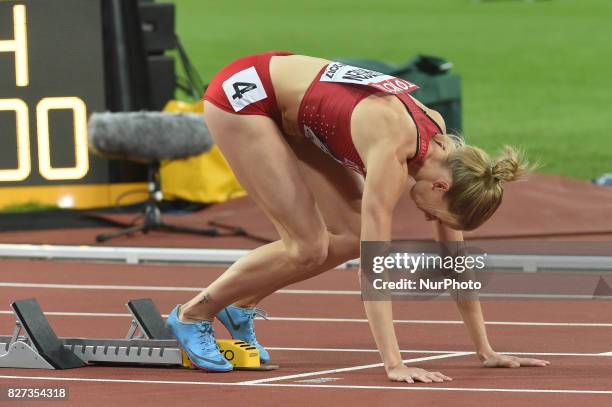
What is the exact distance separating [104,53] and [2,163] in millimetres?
995

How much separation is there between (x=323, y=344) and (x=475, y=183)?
150cm

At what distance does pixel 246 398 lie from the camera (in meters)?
5.21

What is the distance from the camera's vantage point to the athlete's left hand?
5715mm

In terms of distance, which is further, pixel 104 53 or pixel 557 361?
pixel 104 53

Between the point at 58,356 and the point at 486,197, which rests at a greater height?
the point at 486,197

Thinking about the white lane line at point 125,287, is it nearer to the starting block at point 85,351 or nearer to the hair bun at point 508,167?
the starting block at point 85,351

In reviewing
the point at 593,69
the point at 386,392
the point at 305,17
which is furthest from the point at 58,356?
the point at 305,17

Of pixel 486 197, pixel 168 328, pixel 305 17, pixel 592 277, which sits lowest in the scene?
pixel 305 17

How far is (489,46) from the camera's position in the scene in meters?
26.1

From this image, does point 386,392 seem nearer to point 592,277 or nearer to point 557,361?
point 557,361

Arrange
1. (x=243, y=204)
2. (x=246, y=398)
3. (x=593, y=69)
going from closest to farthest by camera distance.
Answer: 1. (x=246, y=398)
2. (x=243, y=204)
3. (x=593, y=69)

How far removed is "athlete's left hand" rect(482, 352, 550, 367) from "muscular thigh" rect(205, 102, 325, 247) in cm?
82

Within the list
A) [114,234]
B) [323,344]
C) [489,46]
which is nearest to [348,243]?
[323,344]

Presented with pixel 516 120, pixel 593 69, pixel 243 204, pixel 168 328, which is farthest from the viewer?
pixel 593 69
